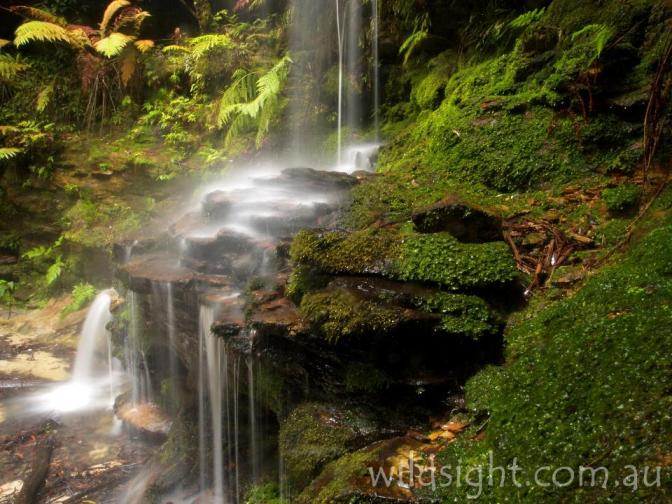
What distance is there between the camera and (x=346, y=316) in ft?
9.93

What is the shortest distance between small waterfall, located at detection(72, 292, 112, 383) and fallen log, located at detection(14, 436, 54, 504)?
2.04 m

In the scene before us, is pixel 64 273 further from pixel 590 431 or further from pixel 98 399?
pixel 590 431

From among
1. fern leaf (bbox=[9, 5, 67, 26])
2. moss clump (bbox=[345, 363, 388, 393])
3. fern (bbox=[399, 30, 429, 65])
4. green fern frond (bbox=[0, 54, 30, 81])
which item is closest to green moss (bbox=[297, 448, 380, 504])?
moss clump (bbox=[345, 363, 388, 393])

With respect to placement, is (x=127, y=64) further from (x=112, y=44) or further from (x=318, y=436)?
(x=318, y=436)

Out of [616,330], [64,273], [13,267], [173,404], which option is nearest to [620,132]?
[616,330]

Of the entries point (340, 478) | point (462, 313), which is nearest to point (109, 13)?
point (462, 313)

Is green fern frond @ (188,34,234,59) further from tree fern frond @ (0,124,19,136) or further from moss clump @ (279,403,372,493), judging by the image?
moss clump @ (279,403,372,493)

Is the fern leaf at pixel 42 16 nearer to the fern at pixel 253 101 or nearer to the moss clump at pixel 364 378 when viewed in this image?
the fern at pixel 253 101

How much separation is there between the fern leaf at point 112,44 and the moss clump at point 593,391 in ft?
38.0

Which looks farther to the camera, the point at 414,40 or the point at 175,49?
the point at 175,49

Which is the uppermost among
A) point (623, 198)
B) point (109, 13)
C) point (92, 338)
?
point (109, 13)

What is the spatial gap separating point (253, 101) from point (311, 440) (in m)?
7.74

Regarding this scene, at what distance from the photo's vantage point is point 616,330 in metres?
2.04

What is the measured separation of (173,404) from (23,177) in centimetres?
790
